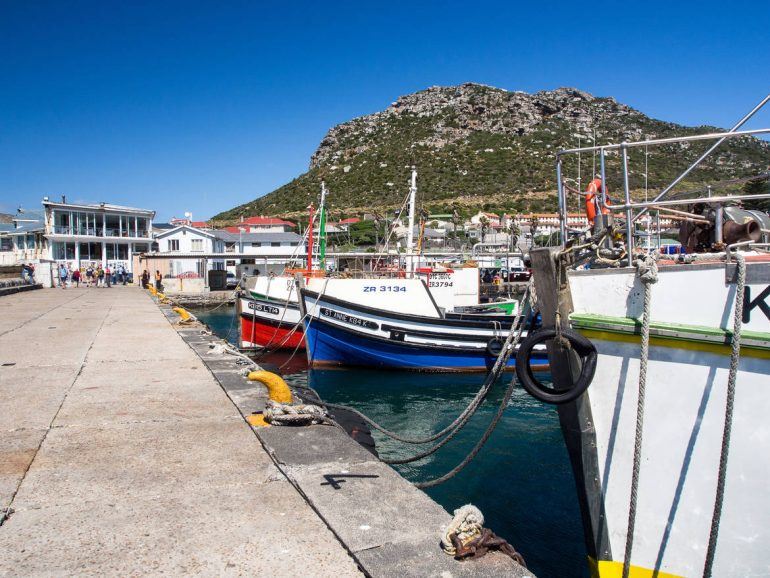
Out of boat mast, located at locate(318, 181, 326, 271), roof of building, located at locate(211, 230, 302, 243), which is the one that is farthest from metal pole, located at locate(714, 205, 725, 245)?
roof of building, located at locate(211, 230, 302, 243)

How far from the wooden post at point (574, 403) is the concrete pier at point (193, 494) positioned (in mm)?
1341

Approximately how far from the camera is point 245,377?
25.6 ft

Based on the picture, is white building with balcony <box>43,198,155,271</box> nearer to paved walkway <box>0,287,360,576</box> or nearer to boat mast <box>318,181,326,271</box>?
boat mast <box>318,181,326,271</box>

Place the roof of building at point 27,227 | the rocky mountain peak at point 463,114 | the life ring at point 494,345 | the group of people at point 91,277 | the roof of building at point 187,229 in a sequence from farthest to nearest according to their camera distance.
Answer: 1. the rocky mountain peak at point 463,114
2. the roof of building at point 27,227
3. the roof of building at point 187,229
4. the group of people at point 91,277
5. the life ring at point 494,345

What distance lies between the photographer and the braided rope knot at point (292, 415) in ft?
18.1

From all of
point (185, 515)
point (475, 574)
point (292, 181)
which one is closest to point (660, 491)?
point (475, 574)

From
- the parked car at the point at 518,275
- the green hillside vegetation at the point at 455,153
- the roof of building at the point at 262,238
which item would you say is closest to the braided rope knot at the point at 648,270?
the parked car at the point at 518,275

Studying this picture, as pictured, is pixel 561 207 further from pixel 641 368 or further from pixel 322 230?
pixel 322 230

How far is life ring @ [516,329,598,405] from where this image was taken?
4070 millimetres

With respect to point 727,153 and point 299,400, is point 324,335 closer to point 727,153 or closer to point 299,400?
point 299,400

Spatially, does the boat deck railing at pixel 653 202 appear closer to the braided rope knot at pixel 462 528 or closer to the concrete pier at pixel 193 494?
the braided rope knot at pixel 462 528

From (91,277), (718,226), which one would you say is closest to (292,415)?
(718,226)

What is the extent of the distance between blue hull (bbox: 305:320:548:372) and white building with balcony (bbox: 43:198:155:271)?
40289mm

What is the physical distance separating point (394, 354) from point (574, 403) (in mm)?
10424
